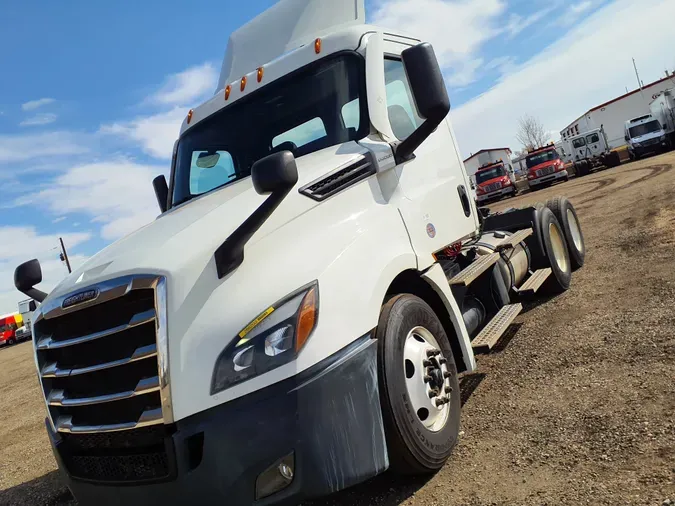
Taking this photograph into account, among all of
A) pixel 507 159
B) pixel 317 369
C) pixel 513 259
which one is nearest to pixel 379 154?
pixel 317 369

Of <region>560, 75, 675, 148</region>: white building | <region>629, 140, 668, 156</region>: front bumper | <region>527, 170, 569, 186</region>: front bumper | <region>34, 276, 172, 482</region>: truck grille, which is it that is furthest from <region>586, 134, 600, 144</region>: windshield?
<region>34, 276, 172, 482</region>: truck grille

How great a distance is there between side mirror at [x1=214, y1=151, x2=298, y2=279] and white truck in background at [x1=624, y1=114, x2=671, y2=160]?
107 ft

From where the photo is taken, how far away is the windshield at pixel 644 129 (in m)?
30.0

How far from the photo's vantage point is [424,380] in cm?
309

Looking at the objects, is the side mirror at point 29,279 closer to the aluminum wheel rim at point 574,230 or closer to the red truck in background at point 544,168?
the aluminum wheel rim at point 574,230

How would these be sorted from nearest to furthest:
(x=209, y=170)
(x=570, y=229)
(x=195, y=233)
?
(x=195, y=233), (x=209, y=170), (x=570, y=229)

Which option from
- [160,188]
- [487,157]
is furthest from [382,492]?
[487,157]

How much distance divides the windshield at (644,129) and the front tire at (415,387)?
3215 centimetres

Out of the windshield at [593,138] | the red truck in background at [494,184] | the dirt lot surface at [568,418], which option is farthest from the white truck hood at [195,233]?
the windshield at [593,138]

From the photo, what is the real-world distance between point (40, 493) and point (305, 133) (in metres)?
3.69

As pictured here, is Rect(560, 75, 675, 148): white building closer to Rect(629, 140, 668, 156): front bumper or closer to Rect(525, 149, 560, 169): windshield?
Rect(629, 140, 668, 156): front bumper

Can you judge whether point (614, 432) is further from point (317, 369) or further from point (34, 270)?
point (34, 270)

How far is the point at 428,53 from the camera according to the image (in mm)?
3275

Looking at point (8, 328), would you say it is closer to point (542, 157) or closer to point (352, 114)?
point (542, 157)
